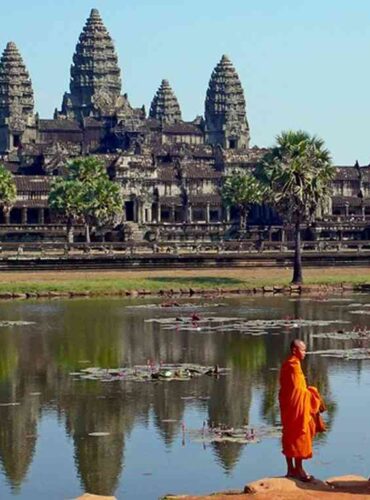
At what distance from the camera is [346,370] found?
41219 millimetres

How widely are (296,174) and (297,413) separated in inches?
2298

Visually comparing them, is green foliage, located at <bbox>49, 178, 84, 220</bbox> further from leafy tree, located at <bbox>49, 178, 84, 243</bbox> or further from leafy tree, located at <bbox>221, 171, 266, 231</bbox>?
leafy tree, located at <bbox>221, 171, 266, 231</bbox>

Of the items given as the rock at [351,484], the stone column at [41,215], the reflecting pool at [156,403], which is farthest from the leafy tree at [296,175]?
the stone column at [41,215]

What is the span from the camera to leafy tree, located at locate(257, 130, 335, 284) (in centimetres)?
8075

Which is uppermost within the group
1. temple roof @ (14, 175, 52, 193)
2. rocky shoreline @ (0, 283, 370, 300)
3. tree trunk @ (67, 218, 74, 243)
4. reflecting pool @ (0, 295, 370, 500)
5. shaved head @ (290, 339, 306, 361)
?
temple roof @ (14, 175, 52, 193)

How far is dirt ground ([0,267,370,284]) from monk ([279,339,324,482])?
57.5 meters

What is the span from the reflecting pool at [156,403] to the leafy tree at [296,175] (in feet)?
65.9

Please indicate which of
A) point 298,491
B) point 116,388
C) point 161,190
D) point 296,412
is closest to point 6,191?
point 161,190

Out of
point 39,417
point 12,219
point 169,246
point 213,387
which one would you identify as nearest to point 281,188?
point 169,246

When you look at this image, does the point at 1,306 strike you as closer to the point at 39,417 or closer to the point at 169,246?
the point at 39,417

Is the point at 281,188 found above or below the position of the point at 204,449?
above

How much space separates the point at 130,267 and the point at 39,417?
58.6m

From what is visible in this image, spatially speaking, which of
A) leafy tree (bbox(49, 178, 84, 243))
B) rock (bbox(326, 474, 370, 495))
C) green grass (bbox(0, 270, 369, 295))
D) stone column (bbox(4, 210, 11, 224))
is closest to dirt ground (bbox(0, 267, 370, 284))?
green grass (bbox(0, 270, 369, 295))

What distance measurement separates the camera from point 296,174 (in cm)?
8125
